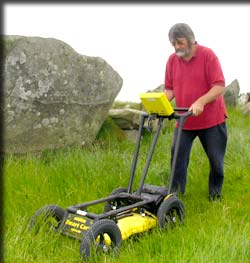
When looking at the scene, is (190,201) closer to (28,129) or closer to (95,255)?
(95,255)

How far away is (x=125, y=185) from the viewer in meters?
5.66

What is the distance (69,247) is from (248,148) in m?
3.49

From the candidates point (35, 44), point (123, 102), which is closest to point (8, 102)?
point (35, 44)

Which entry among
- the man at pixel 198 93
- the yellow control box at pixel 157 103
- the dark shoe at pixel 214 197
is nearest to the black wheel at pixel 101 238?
the yellow control box at pixel 157 103

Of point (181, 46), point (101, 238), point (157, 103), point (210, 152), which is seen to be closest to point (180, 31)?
point (181, 46)

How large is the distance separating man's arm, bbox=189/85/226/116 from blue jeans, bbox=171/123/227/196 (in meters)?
0.48

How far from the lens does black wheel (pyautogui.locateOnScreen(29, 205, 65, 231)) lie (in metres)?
4.15

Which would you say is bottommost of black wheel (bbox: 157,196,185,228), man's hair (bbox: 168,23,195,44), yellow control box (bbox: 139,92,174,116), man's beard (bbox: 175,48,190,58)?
black wheel (bbox: 157,196,185,228)

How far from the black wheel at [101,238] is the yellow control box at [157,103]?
4.07 ft

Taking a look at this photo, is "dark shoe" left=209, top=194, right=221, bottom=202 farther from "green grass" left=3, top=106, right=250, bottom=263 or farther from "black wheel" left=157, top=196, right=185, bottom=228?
"black wheel" left=157, top=196, right=185, bottom=228

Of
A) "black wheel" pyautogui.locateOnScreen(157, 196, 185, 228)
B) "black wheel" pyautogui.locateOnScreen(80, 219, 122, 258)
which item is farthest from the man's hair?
"black wheel" pyautogui.locateOnScreen(80, 219, 122, 258)

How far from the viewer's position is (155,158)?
6.95 m

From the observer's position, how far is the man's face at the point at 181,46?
4.79m

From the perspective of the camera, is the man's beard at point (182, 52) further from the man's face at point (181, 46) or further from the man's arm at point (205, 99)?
the man's arm at point (205, 99)
